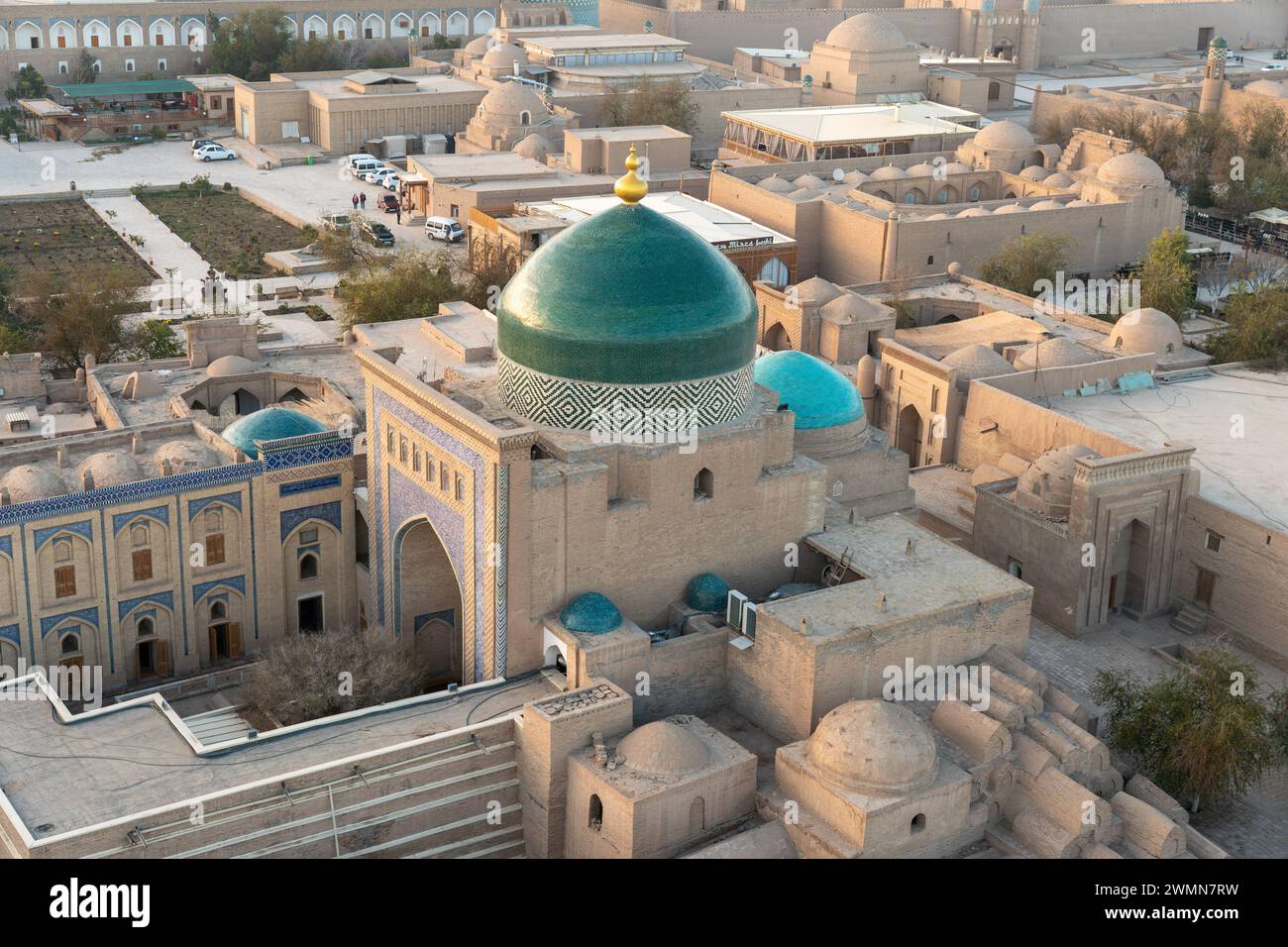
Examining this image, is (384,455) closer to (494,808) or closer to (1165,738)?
(494,808)

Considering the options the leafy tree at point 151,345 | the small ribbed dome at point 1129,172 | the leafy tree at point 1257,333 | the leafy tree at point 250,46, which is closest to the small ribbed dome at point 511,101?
the leafy tree at point 250,46

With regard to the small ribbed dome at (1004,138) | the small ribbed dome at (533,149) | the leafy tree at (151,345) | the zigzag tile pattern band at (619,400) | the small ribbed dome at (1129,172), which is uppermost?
the small ribbed dome at (1004,138)

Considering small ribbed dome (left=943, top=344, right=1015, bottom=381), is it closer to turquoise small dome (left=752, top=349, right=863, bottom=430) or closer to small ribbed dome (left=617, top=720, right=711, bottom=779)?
turquoise small dome (left=752, top=349, right=863, bottom=430)

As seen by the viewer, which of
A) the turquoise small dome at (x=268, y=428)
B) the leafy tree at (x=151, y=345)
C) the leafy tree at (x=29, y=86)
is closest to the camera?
the turquoise small dome at (x=268, y=428)

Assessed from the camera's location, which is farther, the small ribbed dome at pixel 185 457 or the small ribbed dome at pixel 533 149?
the small ribbed dome at pixel 533 149

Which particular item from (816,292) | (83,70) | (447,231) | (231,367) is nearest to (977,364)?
(816,292)

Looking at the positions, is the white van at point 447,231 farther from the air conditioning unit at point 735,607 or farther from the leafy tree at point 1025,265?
the air conditioning unit at point 735,607

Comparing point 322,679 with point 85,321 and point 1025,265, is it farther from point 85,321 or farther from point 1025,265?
point 1025,265
